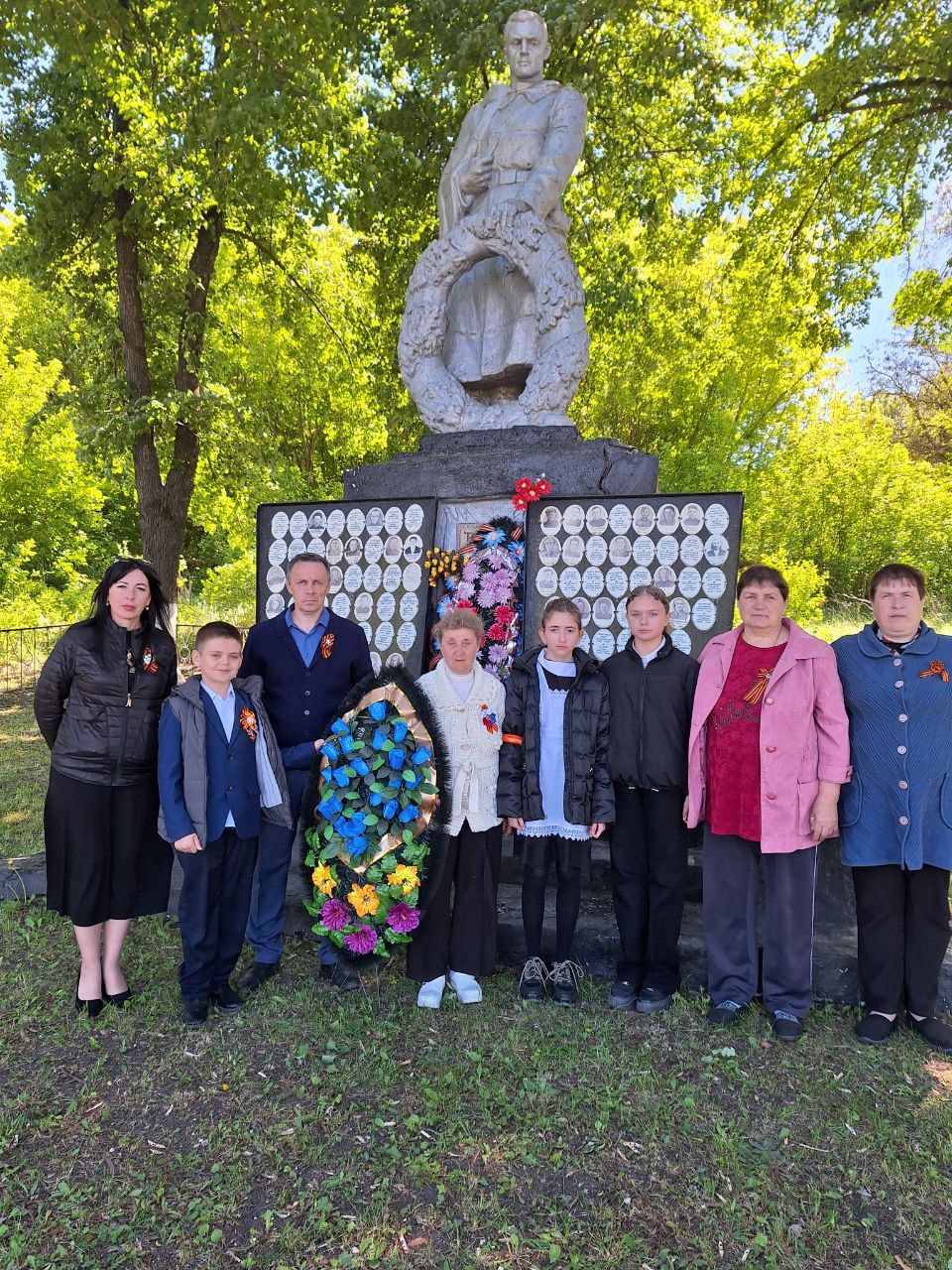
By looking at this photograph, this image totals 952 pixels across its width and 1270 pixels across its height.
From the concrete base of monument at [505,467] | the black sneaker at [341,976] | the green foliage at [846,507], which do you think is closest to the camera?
the black sneaker at [341,976]

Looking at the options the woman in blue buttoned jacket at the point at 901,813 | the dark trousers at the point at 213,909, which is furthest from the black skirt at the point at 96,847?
the woman in blue buttoned jacket at the point at 901,813

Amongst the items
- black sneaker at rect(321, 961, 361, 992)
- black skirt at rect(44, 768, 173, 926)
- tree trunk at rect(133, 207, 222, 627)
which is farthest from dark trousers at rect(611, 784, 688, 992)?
tree trunk at rect(133, 207, 222, 627)

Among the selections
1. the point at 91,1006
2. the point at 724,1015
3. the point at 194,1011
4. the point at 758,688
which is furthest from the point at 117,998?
the point at 758,688

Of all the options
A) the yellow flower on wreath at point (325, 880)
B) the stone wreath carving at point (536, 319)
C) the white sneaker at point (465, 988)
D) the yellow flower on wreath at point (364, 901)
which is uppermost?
the stone wreath carving at point (536, 319)

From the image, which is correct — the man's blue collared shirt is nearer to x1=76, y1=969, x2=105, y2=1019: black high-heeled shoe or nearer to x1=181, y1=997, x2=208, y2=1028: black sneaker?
x1=181, y1=997, x2=208, y2=1028: black sneaker

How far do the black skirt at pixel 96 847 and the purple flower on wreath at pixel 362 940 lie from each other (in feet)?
3.00

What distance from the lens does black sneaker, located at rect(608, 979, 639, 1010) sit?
11.1 ft

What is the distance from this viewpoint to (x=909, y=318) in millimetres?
9352

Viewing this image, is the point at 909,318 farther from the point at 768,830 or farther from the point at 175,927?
the point at 175,927

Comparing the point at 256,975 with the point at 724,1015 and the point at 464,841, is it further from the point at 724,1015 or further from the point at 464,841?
the point at 724,1015

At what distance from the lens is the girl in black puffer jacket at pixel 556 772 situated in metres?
3.41

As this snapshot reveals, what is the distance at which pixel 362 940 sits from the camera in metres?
3.37

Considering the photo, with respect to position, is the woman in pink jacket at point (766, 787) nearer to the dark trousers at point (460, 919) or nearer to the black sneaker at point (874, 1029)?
the black sneaker at point (874, 1029)

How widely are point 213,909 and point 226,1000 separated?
1.35 feet
